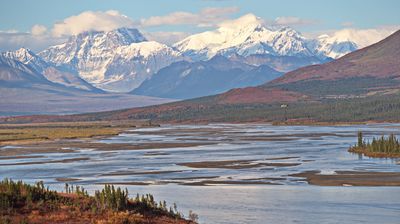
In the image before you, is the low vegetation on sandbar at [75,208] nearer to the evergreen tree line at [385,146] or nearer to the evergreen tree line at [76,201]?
the evergreen tree line at [76,201]

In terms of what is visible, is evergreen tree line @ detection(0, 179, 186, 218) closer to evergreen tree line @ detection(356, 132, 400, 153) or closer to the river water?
the river water

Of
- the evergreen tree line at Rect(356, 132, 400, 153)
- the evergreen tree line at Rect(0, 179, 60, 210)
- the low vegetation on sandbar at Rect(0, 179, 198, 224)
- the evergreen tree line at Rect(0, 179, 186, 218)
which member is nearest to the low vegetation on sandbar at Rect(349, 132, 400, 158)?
the evergreen tree line at Rect(356, 132, 400, 153)

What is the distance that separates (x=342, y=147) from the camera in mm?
114375

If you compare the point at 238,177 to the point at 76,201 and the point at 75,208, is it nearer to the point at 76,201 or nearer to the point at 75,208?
the point at 76,201

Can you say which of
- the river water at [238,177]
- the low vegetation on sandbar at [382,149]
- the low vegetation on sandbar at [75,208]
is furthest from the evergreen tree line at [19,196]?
the low vegetation on sandbar at [382,149]

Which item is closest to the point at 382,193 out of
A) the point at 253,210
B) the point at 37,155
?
the point at 253,210

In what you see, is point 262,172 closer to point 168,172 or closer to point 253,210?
point 168,172

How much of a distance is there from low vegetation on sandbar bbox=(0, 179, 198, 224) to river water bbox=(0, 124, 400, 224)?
18.4 feet

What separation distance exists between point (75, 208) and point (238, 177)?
3272 centimetres

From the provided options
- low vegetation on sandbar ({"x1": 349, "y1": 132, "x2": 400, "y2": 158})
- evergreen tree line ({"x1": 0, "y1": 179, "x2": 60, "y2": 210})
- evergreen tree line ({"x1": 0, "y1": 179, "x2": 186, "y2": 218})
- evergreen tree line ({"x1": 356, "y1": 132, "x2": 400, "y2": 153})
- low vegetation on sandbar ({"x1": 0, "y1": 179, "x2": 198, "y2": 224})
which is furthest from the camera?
evergreen tree line ({"x1": 356, "y1": 132, "x2": 400, "y2": 153})

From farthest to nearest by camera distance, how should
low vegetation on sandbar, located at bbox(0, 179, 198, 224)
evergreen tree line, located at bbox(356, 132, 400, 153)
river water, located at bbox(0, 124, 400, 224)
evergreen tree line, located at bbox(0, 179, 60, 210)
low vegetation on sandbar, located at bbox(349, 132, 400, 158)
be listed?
evergreen tree line, located at bbox(356, 132, 400, 153)
low vegetation on sandbar, located at bbox(349, 132, 400, 158)
river water, located at bbox(0, 124, 400, 224)
evergreen tree line, located at bbox(0, 179, 60, 210)
low vegetation on sandbar, located at bbox(0, 179, 198, 224)

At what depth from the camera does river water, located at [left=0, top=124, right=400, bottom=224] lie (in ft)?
172

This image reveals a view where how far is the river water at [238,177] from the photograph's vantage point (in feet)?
172

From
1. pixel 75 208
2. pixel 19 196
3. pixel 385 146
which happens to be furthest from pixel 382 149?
pixel 19 196
